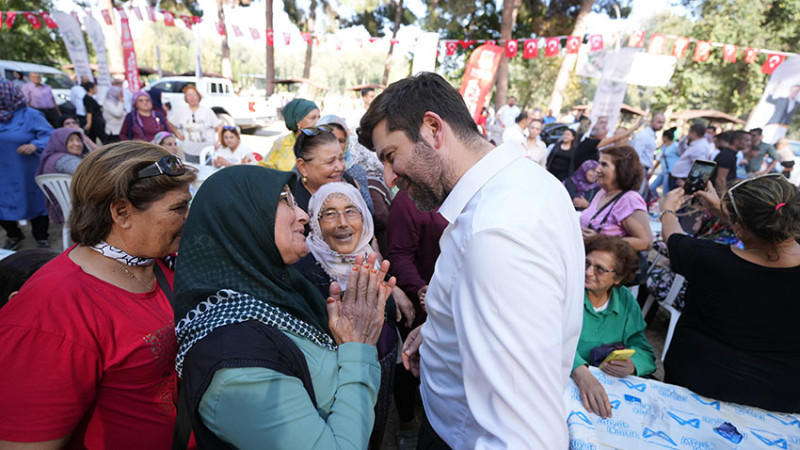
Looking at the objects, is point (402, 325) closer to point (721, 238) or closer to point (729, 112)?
point (721, 238)

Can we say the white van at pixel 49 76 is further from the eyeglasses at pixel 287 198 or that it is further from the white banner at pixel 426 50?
the eyeglasses at pixel 287 198

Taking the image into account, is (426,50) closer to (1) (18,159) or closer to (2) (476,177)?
(1) (18,159)

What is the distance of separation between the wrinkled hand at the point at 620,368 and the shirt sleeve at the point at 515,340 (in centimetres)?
122

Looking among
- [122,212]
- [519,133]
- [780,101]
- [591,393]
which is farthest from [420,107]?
[780,101]

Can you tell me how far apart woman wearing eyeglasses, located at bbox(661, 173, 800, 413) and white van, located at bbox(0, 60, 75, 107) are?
1608 cm

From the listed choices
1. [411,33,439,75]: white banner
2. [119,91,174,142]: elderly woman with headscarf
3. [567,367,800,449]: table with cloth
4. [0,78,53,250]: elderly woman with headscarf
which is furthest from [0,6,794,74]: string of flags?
[567,367,800,449]: table with cloth

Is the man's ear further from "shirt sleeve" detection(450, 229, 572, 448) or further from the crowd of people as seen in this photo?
"shirt sleeve" detection(450, 229, 572, 448)

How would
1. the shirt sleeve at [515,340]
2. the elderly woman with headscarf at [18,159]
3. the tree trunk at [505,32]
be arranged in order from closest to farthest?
1. the shirt sleeve at [515,340]
2. the elderly woman with headscarf at [18,159]
3. the tree trunk at [505,32]

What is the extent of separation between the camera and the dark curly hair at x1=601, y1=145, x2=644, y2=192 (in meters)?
2.97

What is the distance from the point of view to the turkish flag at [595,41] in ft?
31.2

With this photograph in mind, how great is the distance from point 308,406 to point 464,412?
441 millimetres

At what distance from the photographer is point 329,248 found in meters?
2.24

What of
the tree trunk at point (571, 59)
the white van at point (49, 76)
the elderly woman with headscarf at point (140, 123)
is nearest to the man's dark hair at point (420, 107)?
the elderly woman with headscarf at point (140, 123)

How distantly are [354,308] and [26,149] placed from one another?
5035 millimetres
